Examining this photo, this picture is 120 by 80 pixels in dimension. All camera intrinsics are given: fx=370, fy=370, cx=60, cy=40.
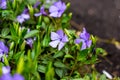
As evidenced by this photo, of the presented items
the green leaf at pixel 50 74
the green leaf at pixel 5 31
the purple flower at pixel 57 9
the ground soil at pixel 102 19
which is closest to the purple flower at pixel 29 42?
the green leaf at pixel 5 31

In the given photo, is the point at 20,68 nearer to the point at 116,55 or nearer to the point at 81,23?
the point at 116,55

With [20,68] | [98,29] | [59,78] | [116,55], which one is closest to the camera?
[20,68]

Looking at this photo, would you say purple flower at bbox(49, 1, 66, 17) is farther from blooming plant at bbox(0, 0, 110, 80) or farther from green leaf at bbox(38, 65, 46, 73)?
green leaf at bbox(38, 65, 46, 73)

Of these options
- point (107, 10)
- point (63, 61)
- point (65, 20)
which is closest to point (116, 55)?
point (107, 10)

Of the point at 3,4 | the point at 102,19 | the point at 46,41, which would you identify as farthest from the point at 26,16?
the point at 102,19

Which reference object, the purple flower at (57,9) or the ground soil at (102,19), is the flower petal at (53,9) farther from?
the ground soil at (102,19)
